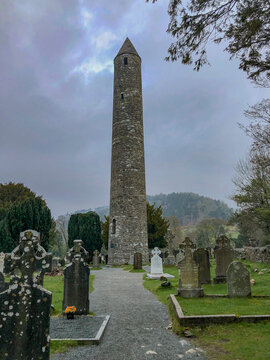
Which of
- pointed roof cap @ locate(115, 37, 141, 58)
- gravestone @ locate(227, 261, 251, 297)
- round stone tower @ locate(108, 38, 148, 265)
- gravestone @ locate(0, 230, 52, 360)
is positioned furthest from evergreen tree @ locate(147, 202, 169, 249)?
gravestone @ locate(0, 230, 52, 360)

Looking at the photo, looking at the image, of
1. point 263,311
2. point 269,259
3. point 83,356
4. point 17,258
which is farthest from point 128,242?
point 17,258

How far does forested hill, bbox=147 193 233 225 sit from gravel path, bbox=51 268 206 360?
371 feet

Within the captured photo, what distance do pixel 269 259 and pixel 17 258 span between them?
57.1 feet

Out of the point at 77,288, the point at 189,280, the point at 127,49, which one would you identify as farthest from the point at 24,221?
the point at 127,49

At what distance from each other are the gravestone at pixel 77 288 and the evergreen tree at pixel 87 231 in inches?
721

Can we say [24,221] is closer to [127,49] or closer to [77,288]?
[77,288]

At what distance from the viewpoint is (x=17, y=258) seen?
3080mm

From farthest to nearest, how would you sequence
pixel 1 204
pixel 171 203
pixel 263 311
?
pixel 171 203 < pixel 1 204 < pixel 263 311

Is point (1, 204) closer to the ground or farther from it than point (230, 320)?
farther from it

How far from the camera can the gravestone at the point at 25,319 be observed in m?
2.85

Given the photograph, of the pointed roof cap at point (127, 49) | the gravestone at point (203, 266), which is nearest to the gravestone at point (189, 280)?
the gravestone at point (203, 266)

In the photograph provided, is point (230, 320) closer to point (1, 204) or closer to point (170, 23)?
point (170, 23)

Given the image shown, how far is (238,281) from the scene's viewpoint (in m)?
7.68

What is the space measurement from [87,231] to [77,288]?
746 inches
